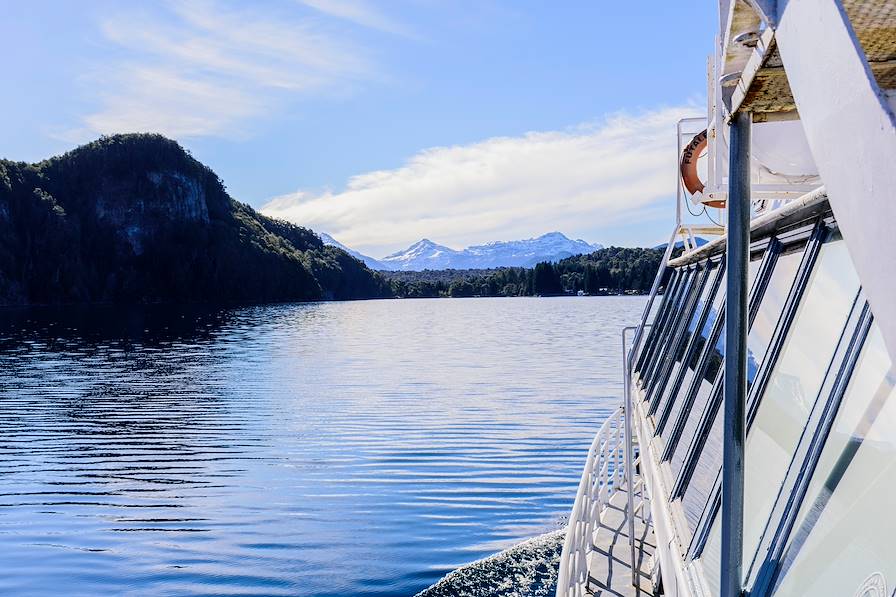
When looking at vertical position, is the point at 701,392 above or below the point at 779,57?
below

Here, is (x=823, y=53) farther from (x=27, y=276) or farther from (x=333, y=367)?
(x=27, y=276)

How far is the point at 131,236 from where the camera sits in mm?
156250

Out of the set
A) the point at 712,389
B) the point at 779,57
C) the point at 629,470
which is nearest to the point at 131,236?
the point at 629,470

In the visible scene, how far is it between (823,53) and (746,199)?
65 cm

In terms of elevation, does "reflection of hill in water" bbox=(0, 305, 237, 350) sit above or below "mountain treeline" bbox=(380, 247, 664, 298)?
below

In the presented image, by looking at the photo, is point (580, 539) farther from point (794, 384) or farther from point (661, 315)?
point (794, 384)

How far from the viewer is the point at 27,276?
13650 centimetres

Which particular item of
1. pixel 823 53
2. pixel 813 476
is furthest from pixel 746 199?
pixel 813 476

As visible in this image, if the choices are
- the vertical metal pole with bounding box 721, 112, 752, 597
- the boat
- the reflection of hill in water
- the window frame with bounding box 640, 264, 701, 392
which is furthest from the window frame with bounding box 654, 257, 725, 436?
the reflection of hill in water

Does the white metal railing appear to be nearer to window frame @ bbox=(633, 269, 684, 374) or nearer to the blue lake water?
window frame @ bbox=(633, 269, 684, 374)

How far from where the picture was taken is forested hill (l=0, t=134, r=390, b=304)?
141750 mm

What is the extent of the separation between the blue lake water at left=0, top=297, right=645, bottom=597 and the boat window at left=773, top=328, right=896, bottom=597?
919 centimetres

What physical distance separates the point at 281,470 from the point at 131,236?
498 feet

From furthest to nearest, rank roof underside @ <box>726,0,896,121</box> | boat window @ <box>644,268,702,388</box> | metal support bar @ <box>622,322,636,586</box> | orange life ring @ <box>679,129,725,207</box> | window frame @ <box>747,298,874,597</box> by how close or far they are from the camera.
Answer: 1. orange life ring @ <box>679,129,725,207</box>
2. metal support bar @ <box>622,322,636,586</box>
3. boat window @ <box>644,268,702,388</box>
4. window frame @ <box>747,298,874,597</box>
5. roof underside @ <box>726,0,896,121</box>
